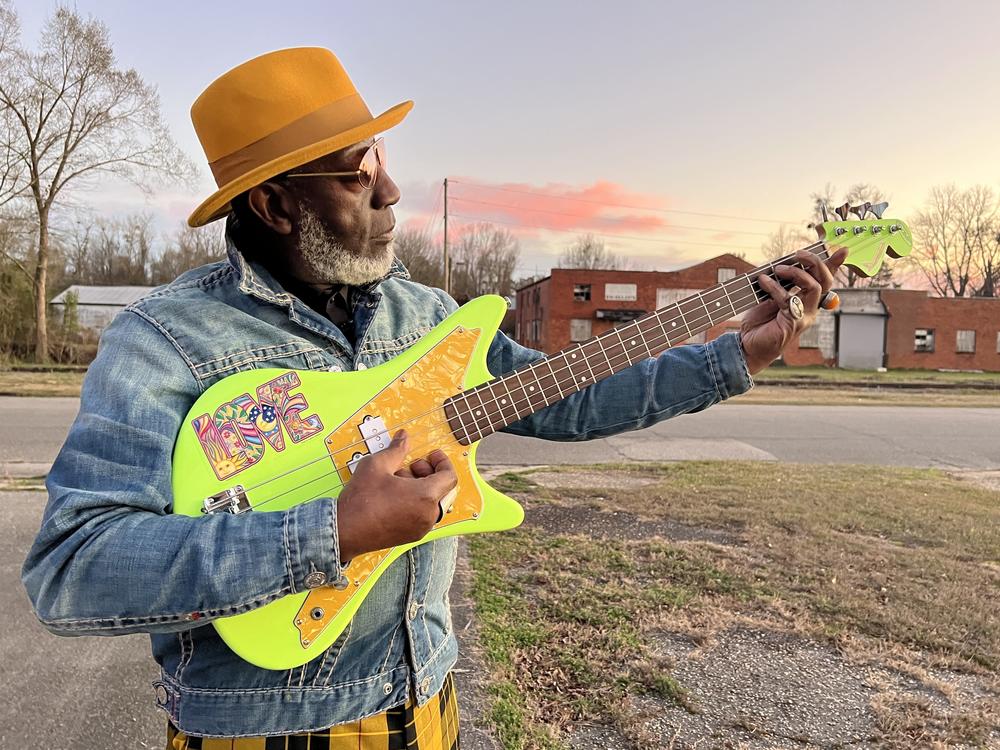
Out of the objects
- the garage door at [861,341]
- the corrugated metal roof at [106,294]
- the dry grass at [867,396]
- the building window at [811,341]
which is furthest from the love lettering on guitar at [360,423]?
the corrugated metal roof at [106,294]

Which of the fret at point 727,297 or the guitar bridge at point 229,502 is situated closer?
the guitar bridge at point 229,502

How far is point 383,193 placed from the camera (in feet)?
5.73

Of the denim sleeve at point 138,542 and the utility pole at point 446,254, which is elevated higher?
the utility pole at point 446,254

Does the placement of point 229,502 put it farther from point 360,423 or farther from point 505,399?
point 505,399

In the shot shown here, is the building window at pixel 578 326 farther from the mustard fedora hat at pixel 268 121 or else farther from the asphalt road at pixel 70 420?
the mustard fedora hat at pixel 268 121

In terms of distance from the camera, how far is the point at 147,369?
53.4 inches

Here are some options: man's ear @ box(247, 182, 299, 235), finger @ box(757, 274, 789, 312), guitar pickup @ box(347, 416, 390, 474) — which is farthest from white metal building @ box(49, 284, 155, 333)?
finger @ box(757, 274, 789, 312)

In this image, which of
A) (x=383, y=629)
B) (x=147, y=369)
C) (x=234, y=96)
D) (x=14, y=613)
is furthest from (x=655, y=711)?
(x=14, y=613)

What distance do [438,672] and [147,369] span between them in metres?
1.00

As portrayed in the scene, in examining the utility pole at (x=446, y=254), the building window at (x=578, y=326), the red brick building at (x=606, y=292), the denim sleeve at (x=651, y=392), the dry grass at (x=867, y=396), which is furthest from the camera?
the building window at (x=578, y=326)

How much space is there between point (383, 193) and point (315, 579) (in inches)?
39.6

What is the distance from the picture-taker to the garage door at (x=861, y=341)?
3544cm

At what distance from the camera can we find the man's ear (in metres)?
1.64

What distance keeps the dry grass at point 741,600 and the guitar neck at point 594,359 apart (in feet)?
5.41
